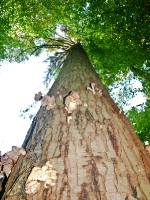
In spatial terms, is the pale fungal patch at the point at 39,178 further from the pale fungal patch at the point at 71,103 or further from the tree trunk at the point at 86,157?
the pale fungal patch at the point at 71,103

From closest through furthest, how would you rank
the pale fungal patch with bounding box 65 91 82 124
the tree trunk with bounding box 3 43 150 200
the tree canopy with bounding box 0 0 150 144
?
the tree trunk with bounding box 3 43 150 200 → the pale fungal patch with bounding box 65 91 82 124 → the tree canopy with bounding box 0 0 150 144

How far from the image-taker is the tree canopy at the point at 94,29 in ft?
21.9

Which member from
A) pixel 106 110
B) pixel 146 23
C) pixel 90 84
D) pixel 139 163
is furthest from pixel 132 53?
pixel 139 163

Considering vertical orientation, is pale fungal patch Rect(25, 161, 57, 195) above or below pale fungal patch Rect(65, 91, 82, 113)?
below

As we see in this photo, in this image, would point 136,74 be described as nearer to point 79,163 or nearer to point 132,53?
point 132,53

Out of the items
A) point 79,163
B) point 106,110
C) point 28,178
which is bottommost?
point 28,178

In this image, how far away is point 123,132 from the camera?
2221 mm

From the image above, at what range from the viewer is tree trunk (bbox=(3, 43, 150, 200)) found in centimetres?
144

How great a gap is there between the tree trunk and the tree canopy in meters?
4.84

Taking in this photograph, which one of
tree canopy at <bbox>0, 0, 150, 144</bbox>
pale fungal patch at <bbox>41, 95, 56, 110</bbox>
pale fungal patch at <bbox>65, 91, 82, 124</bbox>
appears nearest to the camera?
pale fungal patch at <bbox>65, 91, 82, 124</bbox>

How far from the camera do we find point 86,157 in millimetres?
1702

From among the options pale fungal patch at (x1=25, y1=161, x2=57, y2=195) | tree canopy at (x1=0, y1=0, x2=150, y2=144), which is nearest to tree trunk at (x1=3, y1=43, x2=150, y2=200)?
pale fungal patch at (x1=25, y1=161, x2=57, y2=195)

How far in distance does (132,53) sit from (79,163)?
20.0 ft

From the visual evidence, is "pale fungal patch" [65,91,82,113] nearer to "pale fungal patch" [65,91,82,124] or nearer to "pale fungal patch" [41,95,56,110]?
"pale fungal patch" [65,91,82,124]
